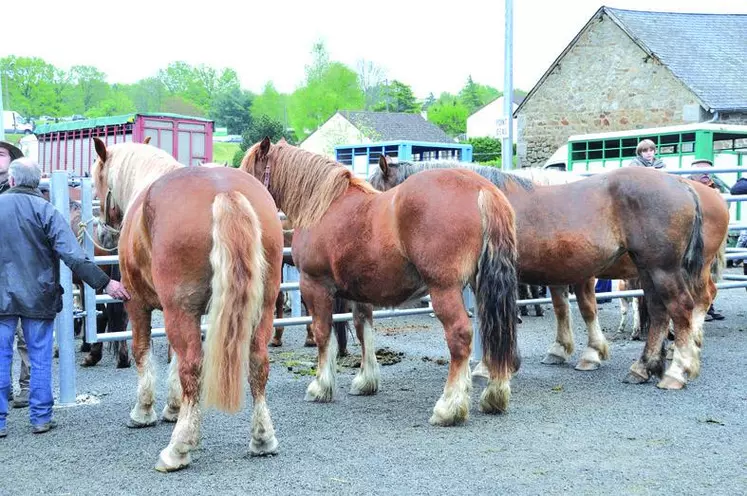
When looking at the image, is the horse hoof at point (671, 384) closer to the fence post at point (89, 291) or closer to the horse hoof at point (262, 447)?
the horse hoof at point (262, 447)

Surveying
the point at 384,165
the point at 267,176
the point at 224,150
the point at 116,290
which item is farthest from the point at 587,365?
the point at 224,150

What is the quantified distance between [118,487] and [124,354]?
3.67 metres

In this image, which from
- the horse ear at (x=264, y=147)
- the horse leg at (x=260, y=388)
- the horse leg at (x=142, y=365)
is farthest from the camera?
the horse ear at (x=264, y=147)

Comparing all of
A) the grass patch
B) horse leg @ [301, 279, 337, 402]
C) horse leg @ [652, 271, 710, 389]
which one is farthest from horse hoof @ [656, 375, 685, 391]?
the grass patch

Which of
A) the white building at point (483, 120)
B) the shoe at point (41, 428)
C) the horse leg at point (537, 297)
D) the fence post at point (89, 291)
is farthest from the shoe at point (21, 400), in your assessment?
the white building at point (483, 120)

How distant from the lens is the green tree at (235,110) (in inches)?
2793

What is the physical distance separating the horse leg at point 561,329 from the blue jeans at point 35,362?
14.7 feet

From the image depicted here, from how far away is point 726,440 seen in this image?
16.1ft

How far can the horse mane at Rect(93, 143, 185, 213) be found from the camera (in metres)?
5.70

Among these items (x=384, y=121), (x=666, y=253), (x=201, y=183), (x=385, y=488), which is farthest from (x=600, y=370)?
(x=384, y=121)

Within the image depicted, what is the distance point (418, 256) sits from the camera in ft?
17.5

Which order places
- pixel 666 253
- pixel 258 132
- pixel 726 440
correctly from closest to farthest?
1. pixel 726 440
2. pixel 666 253
3. pixel 258 132

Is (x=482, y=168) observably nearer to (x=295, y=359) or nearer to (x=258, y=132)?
(x=295, y=359)

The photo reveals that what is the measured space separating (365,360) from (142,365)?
183 centimetres
